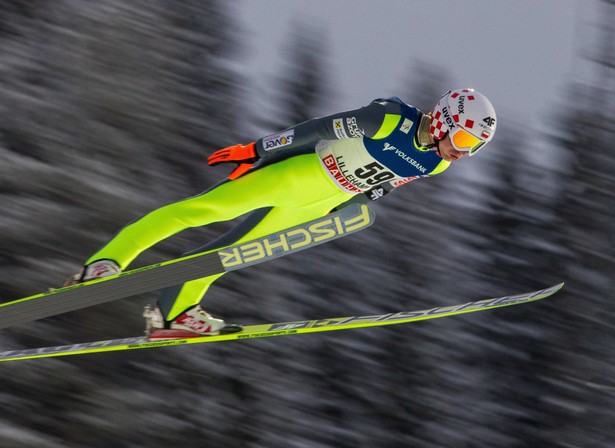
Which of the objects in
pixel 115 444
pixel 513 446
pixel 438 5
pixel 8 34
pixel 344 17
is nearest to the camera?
pixel 115 444

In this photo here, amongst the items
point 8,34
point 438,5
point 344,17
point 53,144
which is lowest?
point 53,144

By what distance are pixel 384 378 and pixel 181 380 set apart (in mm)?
2799

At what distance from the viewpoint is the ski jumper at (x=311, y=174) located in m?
5.97

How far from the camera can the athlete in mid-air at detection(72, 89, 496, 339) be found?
5926mm

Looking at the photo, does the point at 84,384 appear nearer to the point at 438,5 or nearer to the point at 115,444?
the point at 115,444

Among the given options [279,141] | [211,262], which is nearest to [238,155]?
[279,141]

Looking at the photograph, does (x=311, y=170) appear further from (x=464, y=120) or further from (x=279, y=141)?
(x=464, y=120)

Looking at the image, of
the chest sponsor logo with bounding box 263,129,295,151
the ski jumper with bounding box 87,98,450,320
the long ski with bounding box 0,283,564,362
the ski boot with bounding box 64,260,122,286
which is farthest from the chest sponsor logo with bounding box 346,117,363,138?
the ski boot with bounding box 64,260,122,286

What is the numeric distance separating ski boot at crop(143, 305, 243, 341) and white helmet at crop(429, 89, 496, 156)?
1831 mm

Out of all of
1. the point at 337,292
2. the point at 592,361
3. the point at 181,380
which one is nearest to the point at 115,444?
the point at 181,380

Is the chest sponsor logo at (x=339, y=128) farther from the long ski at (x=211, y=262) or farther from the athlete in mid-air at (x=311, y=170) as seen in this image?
the long ski at (x=211, y=262)

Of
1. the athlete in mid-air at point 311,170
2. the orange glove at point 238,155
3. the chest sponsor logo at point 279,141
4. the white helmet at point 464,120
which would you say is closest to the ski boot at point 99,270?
the athlete in mid-air at point 311,170

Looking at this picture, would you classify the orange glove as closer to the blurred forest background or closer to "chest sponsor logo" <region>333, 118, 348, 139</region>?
"chest sponsor logo" <region>333, 118, 348, 139</region>

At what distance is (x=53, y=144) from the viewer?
52.4 ft
